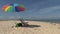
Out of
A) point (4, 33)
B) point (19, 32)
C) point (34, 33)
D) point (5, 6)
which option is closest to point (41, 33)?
point (34, 33)

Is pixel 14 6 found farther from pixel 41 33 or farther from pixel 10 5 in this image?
pixel 41 33

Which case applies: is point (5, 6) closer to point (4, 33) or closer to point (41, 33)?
point (4, 33)

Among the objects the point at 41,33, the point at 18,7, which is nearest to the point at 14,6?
the point at 18,7

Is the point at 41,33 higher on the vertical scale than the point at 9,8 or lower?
lower

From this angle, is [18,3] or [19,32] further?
[18,3]

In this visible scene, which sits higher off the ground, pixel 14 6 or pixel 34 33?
pixel 14 6

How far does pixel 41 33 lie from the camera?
14023mm

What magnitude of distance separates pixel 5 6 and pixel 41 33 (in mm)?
4035

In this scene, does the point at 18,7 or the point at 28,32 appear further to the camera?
the point at 18,7

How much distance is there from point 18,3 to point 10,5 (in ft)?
2.75

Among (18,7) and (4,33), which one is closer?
(4,33)

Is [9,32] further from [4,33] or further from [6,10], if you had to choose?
[6,10]

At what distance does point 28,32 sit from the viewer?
1435 cm

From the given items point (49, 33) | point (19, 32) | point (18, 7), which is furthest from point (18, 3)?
point (49, 33)
